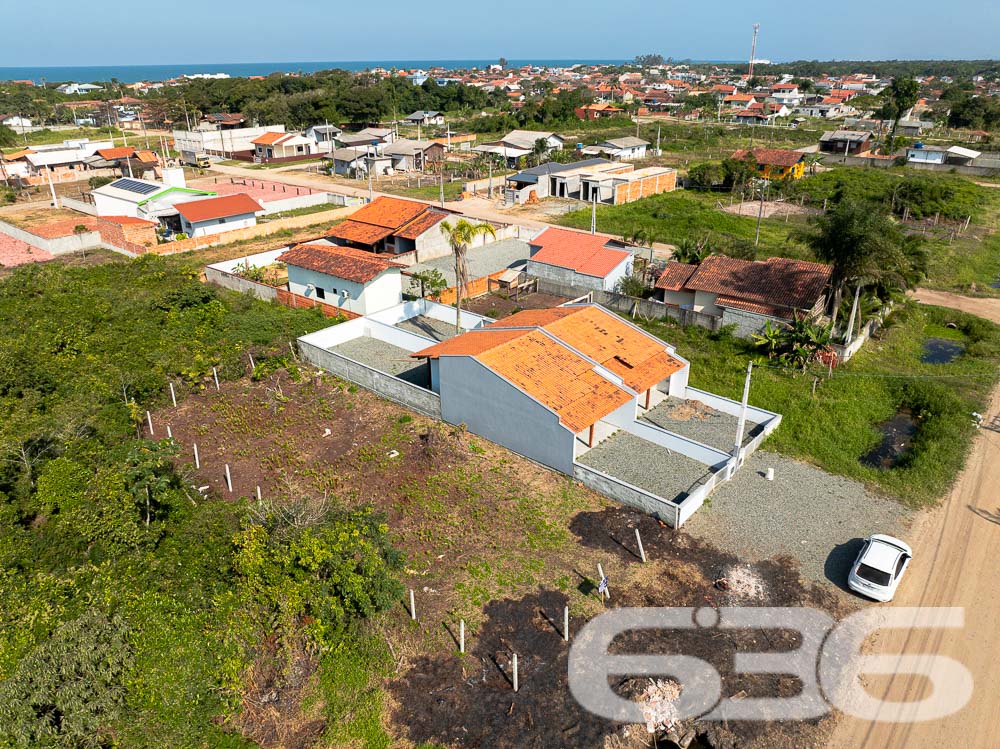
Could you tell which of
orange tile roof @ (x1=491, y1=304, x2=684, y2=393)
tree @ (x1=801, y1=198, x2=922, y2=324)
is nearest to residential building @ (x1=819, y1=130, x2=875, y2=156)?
tree @ (x1=801, y1=198, x2=922, y2=324)

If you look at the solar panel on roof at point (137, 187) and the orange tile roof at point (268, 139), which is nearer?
the solar panel on roof at point (137, 187)

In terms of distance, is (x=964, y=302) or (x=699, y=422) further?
(x=964, y=302)

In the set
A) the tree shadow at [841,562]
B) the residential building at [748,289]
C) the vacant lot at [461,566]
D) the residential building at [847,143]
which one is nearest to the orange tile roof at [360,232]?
the vacant lot at [461,566]

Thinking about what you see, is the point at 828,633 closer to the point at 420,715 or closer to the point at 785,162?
the point at 420,715

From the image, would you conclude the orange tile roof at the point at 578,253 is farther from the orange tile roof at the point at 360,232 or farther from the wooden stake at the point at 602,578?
the wooden stake at the point at 602,578

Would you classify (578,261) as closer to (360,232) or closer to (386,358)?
(386,358)

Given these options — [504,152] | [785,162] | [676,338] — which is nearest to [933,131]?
[785,162]

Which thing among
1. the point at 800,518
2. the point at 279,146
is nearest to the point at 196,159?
the point at 279,146
